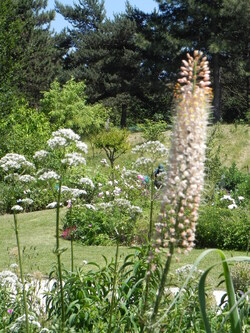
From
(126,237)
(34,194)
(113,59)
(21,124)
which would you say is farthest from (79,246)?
(113,59)

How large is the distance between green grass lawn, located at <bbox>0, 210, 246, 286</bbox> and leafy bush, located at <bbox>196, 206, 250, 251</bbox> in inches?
10.1

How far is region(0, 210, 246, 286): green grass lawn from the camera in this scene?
26.0 ft

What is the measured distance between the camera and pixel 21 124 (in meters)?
19.0

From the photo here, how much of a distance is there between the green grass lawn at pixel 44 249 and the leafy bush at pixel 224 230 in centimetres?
26

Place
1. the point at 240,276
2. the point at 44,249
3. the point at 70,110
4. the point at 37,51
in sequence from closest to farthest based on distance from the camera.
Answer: the point at 240,276, the point at 44,249, the point at 70,110, the point at 37,51

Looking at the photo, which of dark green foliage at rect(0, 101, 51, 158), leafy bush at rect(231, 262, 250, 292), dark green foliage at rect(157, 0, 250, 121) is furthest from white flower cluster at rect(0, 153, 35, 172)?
dark green foliage at rect(157, 0, 250, 121)

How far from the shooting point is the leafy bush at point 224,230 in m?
9.28

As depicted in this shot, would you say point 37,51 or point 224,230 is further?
point 37,51

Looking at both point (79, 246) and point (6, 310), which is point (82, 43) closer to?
point (79, 246)

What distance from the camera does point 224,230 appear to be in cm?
949

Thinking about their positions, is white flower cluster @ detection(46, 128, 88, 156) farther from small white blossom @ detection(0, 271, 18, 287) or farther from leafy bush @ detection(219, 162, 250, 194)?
leafy bush @ detection(219, 162, 250, 194)

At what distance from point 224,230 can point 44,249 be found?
2940 millimetres

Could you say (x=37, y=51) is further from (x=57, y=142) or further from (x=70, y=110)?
(x=57, y=142)

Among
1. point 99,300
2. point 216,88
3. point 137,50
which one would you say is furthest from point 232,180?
point 137,50
